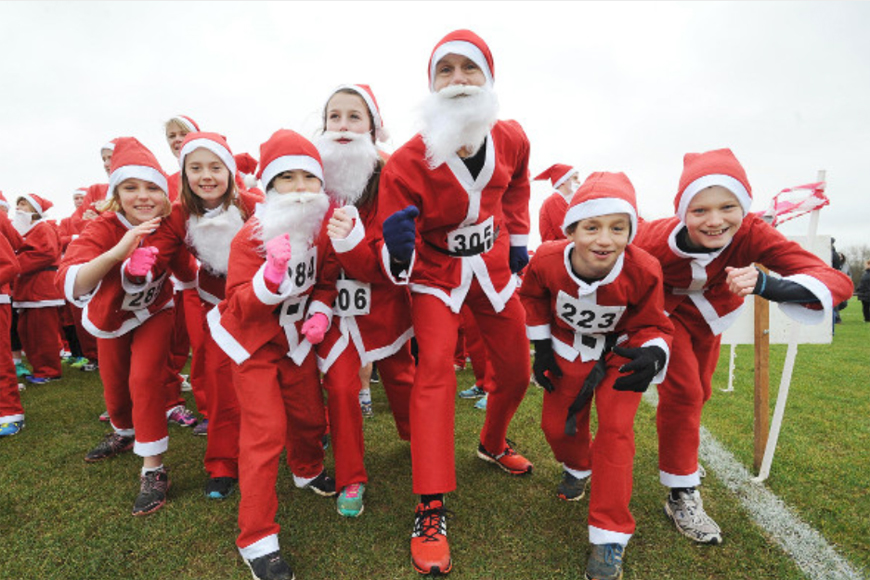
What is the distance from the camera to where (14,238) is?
523 centimetres

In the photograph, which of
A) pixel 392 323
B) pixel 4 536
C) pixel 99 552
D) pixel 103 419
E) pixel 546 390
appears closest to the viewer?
pixel 99 552

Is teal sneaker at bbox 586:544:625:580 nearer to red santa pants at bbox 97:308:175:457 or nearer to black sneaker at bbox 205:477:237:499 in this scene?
black sneaker at bbox 205:477:237:499

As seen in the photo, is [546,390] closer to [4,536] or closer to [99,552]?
[99,552]

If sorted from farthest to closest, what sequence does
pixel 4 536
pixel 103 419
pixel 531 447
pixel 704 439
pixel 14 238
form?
1. pixel 14 238
2. pixel 103 419
3. pixel 704 439
4. pixel 531 447
5. pixel 4 536

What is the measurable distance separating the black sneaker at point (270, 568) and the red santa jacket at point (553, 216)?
15.3 ft

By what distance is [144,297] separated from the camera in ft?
9.62

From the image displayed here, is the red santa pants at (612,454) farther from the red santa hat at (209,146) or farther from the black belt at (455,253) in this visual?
the red santa hat at (209,146)

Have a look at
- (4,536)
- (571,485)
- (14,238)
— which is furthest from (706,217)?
(14,238)

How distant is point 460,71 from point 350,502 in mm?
2372

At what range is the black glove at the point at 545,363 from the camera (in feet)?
8.73

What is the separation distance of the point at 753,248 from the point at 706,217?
0.34 metres

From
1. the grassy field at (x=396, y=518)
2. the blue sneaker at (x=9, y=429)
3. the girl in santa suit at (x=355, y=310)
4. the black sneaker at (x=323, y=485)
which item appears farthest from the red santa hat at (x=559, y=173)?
the blue sneaker at (x=9, y=429)

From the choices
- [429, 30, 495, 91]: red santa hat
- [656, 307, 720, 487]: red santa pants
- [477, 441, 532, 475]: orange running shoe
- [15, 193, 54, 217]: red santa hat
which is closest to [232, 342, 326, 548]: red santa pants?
[477, 441, 532, 475]: orange running shoe

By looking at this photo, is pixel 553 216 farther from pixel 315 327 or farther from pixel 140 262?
pixel 140 262
